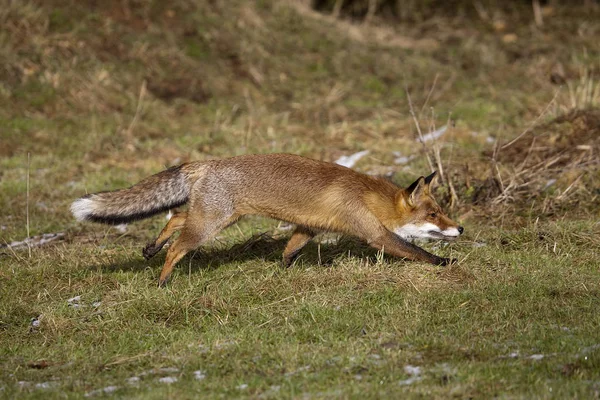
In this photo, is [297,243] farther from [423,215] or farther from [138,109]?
[138,109]

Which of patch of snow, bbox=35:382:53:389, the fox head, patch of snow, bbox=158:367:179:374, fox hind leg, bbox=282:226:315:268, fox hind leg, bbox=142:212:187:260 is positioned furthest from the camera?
fox hind leg, bbox=282:226:315:268

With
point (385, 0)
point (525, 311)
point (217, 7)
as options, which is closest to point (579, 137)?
point (525, 311)

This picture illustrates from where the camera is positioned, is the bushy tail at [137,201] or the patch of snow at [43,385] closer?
the patch of snow at [43,385]

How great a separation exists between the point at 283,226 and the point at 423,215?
2288 mm

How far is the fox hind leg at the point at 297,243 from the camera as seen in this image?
7918 millimetres

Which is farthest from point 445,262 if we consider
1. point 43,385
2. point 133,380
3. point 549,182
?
point 43,385

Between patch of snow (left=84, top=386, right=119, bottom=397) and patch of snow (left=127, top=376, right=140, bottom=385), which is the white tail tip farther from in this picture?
patch of snow (left=84, top=386, right=119, bottom=397)

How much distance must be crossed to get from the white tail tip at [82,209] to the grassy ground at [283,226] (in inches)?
27.5

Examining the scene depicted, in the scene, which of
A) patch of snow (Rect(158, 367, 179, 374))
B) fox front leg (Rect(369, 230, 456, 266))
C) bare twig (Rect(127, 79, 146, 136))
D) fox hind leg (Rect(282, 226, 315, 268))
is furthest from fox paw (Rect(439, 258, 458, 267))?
bare twig (Rect(127, 79, 146, 136))

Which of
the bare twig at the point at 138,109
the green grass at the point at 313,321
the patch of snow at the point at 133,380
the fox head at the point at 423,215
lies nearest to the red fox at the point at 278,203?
the fox head at the point at 423,215

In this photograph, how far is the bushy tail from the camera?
7242 mm

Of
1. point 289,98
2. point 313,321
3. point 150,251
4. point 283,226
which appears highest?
point 313,321

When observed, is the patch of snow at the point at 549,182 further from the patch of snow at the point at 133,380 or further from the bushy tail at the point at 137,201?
the patch of snow at the point at 133,380

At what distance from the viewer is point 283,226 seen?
941 centimetres
